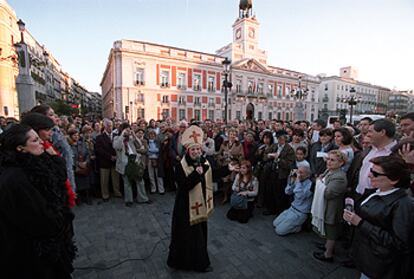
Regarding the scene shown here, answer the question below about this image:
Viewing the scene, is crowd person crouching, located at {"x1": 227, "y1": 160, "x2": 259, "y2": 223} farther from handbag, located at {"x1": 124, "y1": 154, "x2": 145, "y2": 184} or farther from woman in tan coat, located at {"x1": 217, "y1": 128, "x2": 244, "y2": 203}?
handbag, located at {"x1": 124, "y1": 154, "x2": 145, "y2": 184}

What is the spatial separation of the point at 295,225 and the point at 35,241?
397cm

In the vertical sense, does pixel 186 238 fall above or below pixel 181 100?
below

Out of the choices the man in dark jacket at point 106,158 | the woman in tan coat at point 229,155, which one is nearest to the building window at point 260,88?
the woman in tan coat at point 229,155

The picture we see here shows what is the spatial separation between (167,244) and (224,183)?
2.58m

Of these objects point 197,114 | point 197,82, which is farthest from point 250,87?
point 197,114

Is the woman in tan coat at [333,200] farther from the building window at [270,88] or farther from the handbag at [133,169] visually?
the building window at [270,88]

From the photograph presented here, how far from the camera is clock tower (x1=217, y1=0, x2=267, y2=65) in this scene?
43750 mm

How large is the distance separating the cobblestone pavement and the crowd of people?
8.7 inches

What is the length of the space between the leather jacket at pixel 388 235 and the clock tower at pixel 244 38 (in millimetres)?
45211

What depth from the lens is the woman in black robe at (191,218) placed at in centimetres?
278

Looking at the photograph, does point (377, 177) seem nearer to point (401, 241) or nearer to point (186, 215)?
Result: point (401, 241)

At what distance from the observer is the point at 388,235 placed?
181cm

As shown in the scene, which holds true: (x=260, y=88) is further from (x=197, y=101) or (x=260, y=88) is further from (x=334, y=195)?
(x=334, y=195)

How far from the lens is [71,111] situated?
3494 cm
